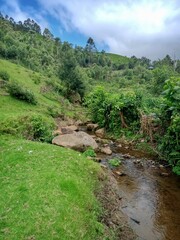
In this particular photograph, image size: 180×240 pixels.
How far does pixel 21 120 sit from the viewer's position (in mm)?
21203

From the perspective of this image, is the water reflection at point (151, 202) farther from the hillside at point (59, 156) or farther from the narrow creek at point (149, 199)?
the hillside at point (59, 156)

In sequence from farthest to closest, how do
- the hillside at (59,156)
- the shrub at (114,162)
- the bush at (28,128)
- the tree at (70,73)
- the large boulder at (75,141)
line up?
1. the tree at (70,73)
2. the large boulder at (75,141)
3. the shrub at (114,162)
4. the bush at (28,128)
5. the hillside at (59,156)

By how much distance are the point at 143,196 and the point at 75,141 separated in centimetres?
901

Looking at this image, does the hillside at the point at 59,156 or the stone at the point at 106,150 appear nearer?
the hillside at the point at 59,156

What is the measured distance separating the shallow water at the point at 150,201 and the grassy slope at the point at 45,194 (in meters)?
2.69

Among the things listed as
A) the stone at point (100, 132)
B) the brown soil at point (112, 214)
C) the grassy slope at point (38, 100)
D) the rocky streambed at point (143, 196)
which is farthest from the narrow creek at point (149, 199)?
the grassy slope at point (38, 100)

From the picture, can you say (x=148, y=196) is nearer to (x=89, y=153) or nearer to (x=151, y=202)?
(x=151, y=202)

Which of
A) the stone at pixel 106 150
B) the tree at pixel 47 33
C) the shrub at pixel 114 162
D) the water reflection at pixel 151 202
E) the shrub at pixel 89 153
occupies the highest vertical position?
the tree at pixel 47 33

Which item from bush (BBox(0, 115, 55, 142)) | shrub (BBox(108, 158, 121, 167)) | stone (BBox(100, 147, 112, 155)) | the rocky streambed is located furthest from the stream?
bush (BBox(0, 115, 55, 142))

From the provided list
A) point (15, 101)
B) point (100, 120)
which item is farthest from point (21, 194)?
point (100, 120)

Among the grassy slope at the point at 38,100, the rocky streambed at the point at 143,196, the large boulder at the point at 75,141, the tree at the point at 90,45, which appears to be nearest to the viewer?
the rocky streambed at the point at 143,196

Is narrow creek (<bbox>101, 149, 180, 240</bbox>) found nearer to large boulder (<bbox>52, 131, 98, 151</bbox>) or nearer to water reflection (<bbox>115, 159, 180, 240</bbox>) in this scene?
water reflection (<bbox>115, 159, 180, 240</bbox>)

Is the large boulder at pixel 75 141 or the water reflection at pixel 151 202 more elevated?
the large boulder at pixel 75 141

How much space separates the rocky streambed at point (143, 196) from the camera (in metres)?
12.4
